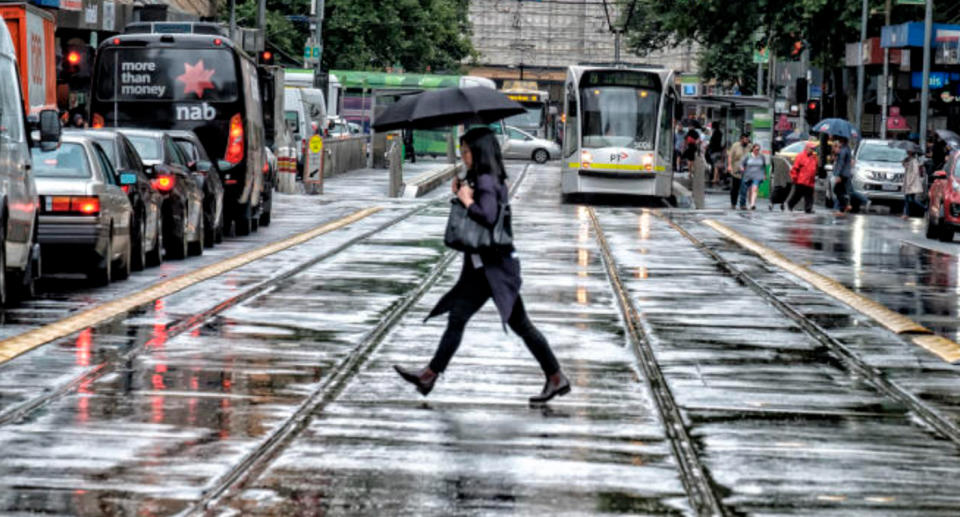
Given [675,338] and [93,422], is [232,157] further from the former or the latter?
[93,422]

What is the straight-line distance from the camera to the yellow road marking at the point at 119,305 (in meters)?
12.7

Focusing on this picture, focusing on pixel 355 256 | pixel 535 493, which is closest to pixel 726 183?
pixel 355 256

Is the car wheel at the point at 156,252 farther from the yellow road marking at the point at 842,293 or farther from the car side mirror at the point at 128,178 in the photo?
the yellow road marking at the point at 842,293

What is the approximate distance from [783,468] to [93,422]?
347 cm

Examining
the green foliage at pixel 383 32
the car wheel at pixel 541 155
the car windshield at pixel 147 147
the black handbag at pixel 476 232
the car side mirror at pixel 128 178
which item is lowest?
the car wheel at pixel 541 155

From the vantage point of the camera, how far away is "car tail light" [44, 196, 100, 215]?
17094 mm

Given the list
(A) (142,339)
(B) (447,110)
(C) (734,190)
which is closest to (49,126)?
(A) (142,339)

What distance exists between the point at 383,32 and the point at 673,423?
242 feet

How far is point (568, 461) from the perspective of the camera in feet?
28.2

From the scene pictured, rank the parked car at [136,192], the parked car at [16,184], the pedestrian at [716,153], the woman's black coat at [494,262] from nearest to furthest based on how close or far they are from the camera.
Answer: the woman's black coat at [494,262]
the parked car at [16,184]
the parked car at [136,192]
the pedestrian at [716,153]

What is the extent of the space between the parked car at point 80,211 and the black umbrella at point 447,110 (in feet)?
22.4

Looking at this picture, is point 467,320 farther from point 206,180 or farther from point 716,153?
point 716,153

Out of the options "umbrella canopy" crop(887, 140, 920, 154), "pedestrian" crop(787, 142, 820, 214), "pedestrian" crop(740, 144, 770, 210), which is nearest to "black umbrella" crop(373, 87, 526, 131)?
"pedestrian" crop(787, 142, 820, 214)

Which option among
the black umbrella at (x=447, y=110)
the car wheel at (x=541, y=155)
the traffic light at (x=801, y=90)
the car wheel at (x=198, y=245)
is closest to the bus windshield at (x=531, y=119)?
the car wheel at (x=541, y=155)
